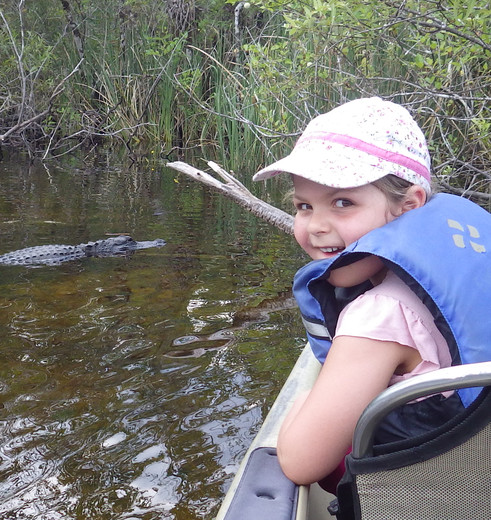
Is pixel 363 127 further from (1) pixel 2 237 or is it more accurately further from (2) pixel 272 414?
(1) pixel 2 237

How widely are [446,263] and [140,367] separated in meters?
2.12

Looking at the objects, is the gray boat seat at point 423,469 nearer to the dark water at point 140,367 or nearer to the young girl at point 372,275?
the young girl at point 372,275

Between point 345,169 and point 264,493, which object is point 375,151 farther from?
point 264,493

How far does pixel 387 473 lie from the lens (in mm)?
1021

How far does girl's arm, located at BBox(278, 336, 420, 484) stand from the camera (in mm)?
1205

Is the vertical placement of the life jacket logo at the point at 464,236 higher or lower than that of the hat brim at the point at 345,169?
lower

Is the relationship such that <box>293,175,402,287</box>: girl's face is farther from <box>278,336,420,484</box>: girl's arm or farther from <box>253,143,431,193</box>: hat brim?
<box>278,336,420,484</box>: girl's arm

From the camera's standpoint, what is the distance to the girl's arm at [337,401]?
1.21m

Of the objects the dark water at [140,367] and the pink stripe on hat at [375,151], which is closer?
the pink stripe on hat at [375,151]

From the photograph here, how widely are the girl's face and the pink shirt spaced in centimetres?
11

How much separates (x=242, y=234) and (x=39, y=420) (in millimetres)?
3735

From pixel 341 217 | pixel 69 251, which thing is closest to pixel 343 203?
pixel 341 217

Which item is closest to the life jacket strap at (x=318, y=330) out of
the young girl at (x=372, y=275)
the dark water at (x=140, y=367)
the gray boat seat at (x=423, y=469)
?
the young girl at (x=372, y=275)

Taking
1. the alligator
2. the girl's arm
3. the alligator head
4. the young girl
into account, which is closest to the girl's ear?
the young girl
